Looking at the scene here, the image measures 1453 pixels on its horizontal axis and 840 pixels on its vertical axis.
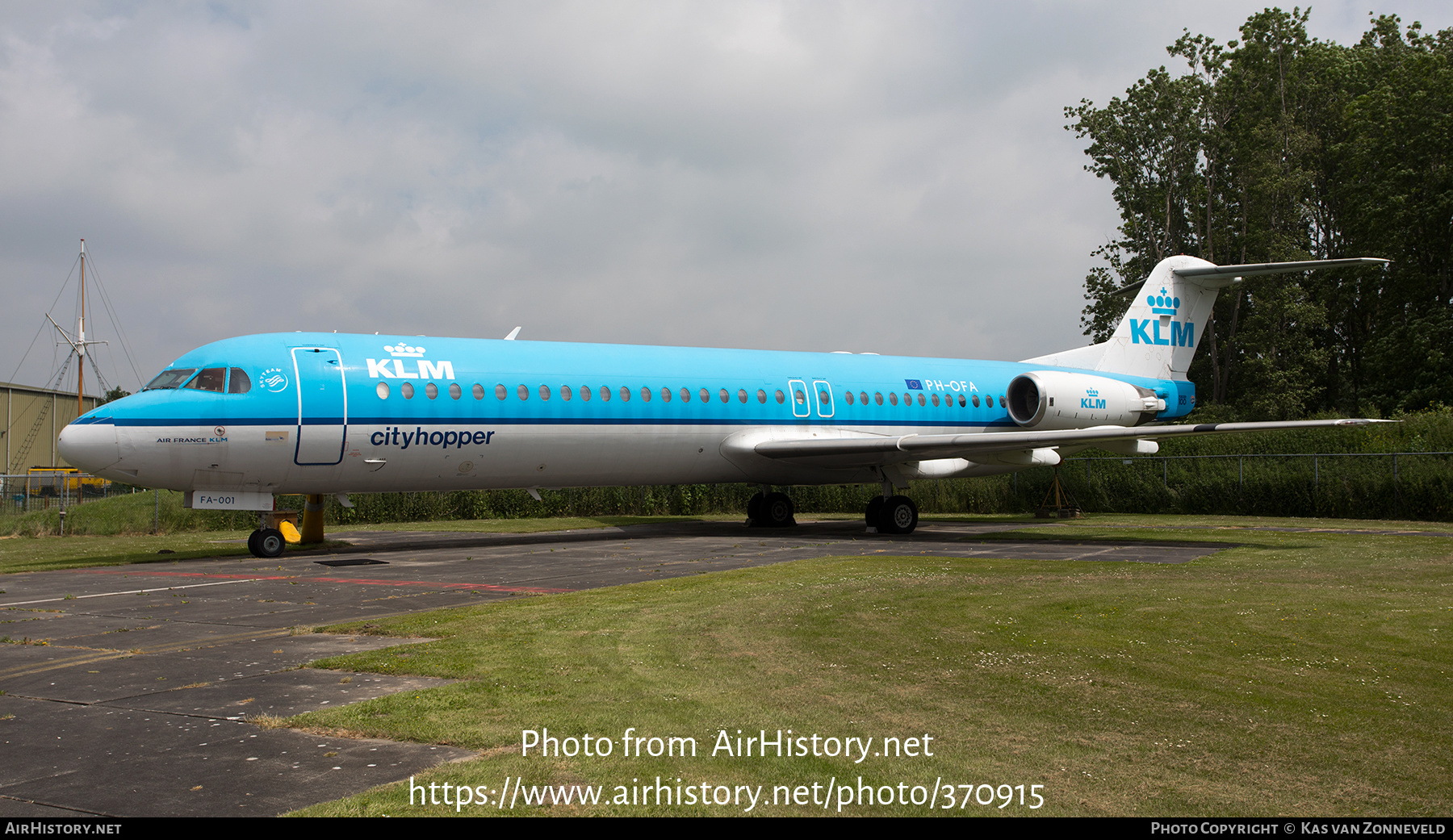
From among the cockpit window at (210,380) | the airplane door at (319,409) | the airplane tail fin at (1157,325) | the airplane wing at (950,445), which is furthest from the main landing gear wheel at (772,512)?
the cockpit window at (210,380)

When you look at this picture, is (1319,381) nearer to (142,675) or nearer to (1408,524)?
(1408,524)

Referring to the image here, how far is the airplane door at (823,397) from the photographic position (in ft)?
76.5

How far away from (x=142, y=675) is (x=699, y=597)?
5.38 meters

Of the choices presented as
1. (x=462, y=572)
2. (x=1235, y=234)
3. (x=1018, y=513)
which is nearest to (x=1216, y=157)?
(x=1235, y=234)

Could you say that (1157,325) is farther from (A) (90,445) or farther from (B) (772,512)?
(A) (90,445)

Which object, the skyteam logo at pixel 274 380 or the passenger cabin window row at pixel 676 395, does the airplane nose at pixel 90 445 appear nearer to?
the skyteam logo at pixel 274 380

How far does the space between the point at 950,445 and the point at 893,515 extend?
263 cm

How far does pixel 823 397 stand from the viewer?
2338cm

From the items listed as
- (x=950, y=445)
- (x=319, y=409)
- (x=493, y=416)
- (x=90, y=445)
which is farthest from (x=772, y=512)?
(x=90, y=445)

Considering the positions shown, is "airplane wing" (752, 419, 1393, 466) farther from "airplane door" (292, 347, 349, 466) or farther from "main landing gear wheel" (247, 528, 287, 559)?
"main landing gear wheel" (247, 528, 287, 559)

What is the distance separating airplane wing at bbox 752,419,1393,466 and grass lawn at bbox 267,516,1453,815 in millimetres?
8325

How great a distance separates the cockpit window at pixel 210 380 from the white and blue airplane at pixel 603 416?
1.4 inches

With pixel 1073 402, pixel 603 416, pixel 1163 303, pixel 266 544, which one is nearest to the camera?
pixel 266 544

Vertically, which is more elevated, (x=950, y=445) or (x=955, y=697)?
(x=950, y=445)
